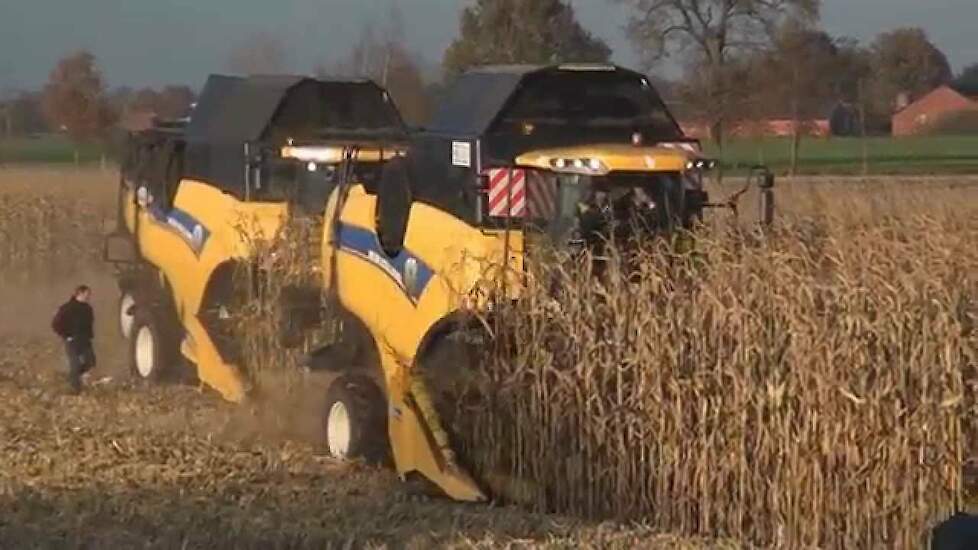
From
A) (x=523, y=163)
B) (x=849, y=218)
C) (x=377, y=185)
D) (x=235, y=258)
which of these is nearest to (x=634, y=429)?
(x=523, y=163)

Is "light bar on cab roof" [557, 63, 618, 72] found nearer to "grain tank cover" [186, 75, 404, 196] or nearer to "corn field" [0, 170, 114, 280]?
"grain tank cover" [186, 75, 404, 196]

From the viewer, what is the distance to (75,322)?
597 inches

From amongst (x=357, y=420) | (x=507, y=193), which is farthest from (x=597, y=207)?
(x=357, y=420)

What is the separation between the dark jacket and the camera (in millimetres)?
15125

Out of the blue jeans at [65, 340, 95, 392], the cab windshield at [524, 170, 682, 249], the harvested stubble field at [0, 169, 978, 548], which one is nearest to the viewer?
the harvested stubble field at [0, 169, 978, 548]

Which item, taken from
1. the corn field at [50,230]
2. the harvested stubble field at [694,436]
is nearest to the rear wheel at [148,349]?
the harvested stubble field at [694,436]

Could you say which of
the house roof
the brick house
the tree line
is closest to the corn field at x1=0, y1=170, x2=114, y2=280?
the tree line

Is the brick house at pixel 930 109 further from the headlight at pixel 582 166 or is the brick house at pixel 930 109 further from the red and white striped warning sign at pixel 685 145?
the headlight at pixel 582 166

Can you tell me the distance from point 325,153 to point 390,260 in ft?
9.61

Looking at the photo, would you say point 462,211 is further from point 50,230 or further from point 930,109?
point 930,109

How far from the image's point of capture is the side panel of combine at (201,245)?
13867mm

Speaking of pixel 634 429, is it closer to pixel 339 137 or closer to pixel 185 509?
pixel 185 509

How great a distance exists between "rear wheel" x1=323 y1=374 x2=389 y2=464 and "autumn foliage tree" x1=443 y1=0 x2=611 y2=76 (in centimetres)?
2623

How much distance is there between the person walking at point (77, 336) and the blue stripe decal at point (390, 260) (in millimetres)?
3749
